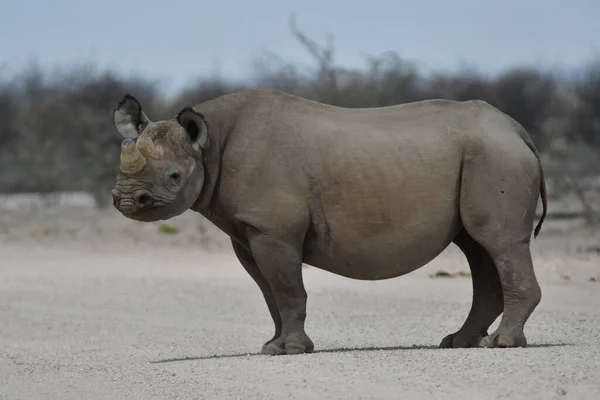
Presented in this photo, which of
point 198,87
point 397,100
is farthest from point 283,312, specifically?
point 198,87

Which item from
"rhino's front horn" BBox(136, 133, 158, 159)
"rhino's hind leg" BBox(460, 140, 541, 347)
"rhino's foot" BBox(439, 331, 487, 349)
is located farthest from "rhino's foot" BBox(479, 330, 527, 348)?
"rhino's front horn" BBox(136, 133, 158, 159)

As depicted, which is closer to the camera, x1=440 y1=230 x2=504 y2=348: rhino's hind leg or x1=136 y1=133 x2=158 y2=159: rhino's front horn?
x1=136 y1=133 x2=158 y2=159: rhino's front horn

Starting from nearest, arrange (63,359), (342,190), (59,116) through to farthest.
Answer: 1. (342,190)
2. (63,359)
3. (59,116)

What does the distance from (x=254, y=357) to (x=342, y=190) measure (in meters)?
1.31

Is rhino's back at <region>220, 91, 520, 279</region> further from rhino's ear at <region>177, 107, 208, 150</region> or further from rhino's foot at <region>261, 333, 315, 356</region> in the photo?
rhino's foot at <region>261, 333, 315, 356</region>

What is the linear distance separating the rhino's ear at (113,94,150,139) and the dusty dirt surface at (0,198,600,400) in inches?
66.8

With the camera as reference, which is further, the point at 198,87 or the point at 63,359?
Answer: the point at 198,87

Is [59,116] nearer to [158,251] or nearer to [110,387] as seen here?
[158,251]

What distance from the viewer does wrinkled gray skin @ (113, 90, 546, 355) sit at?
986 cm

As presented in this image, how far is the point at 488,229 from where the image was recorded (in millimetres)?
9938

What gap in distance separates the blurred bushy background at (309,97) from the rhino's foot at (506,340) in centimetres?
1435

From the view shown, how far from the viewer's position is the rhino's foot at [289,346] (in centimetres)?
1006

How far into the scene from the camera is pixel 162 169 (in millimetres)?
9789

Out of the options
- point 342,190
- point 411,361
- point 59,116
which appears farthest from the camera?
point 59,116
